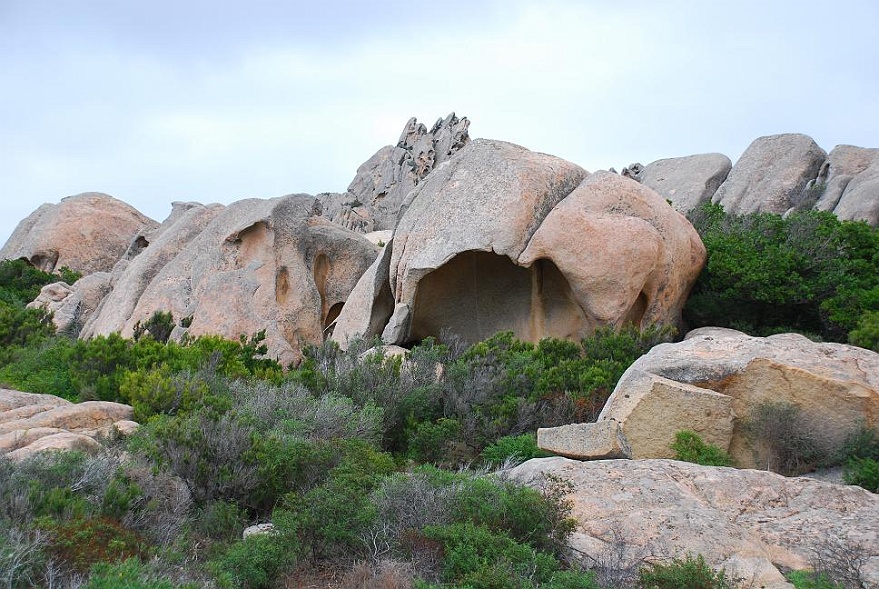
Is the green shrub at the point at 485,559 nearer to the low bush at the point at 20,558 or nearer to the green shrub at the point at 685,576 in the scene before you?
the green shrub at the point at 685,576

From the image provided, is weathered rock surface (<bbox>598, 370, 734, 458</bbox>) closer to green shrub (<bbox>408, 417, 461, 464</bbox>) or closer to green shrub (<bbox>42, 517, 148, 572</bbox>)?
green shrub (<bbox>408, 417, 461, 464</bbox>)

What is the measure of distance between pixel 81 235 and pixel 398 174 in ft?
66.7

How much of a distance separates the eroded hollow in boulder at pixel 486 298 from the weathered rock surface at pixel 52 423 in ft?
22.9

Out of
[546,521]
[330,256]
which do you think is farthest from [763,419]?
[330,256]

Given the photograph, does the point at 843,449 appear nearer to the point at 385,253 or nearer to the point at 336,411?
the point at 336,411

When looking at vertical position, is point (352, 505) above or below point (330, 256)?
below

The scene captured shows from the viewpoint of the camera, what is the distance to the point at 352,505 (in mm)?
6824

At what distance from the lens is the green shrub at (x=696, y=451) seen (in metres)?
8.73

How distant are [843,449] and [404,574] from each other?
5.05 metres

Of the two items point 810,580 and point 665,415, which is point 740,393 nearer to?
point 665,415

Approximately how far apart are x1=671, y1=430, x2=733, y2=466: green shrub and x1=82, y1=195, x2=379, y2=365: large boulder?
25.8 feet

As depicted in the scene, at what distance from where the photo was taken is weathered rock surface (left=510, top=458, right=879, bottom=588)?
21.6ft

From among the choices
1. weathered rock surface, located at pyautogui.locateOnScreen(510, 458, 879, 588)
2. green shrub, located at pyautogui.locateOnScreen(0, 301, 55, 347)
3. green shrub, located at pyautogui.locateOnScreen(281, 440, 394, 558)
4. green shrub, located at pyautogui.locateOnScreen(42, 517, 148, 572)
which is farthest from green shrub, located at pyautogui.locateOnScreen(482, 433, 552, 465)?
green shrub, located at pyautogui.locateOnScreen(0, 301, 55, 347)

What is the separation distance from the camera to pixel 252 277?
54.1 feet
